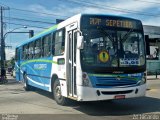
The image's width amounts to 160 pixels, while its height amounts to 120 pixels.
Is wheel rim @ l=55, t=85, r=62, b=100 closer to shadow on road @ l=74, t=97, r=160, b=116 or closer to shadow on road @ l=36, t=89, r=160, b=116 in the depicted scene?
shadow on road @ l=36, t=89, r=160, b=116

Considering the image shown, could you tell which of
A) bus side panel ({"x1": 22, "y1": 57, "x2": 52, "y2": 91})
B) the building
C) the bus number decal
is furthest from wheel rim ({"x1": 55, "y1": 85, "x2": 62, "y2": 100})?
the building

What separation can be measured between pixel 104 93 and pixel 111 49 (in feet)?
4.88

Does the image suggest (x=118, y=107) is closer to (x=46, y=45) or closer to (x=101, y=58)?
(x=101, y=58)

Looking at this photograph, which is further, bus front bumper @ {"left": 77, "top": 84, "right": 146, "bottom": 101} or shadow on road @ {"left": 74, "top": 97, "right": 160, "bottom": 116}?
shadow on road @ {"left": 74, "top": 97, "right": 160, "bottom": 116}

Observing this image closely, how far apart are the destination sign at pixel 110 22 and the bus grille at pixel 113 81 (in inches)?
71.2

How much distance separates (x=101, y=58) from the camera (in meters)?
10.6

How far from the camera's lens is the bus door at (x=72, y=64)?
11.0 metres

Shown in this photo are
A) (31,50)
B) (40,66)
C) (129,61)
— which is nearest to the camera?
(129,61)

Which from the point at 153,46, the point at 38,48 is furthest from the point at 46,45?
the point at 153,46

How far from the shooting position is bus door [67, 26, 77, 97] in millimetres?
10992

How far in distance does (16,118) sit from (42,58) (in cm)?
549

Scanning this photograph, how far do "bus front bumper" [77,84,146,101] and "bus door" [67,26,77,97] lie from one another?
608 mm

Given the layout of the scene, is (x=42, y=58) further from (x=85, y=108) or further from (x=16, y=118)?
(x=16, y=118)

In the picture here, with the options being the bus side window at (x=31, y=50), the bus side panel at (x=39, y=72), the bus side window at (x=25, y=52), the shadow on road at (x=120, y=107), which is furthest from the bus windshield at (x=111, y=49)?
the bus side window at (x=25, y=52)
